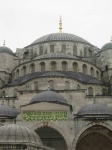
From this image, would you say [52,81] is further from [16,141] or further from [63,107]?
[16,141]

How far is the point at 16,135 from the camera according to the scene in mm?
10773

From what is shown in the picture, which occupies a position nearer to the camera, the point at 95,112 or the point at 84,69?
the point at 95,112

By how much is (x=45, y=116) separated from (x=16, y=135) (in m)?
11.4

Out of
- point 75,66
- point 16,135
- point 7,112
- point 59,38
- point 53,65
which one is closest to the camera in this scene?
point 16,135

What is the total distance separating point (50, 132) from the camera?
23.9 m

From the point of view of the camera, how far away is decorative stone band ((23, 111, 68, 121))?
2194cm

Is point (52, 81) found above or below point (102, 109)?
above

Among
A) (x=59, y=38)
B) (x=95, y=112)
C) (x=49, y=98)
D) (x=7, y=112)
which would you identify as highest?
(x=59, y=38)

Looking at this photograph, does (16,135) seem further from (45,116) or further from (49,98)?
(49,98)

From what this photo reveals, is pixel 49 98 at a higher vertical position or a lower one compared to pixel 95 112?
higher

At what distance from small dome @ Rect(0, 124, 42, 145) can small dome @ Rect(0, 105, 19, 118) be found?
11.7 m

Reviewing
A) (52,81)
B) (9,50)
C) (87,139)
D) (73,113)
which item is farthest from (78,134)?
(9,50)

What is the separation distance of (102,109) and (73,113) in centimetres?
303

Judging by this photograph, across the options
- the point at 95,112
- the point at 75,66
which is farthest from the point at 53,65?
the point at 95,112
